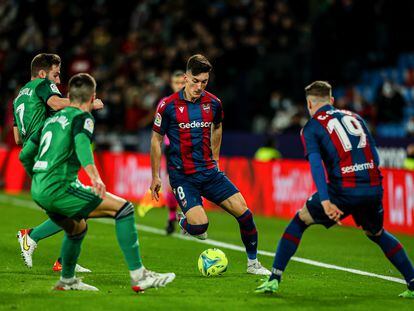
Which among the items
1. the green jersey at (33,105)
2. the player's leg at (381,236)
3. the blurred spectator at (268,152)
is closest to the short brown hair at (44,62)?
the green jersey at (33,105)

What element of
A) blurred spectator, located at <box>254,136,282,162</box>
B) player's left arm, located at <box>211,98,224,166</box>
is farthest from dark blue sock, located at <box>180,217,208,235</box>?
blurred spectator, located at <box>254,136,282,162</box>

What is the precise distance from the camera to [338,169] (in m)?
9.04

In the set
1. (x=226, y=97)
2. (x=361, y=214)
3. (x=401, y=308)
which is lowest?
(x=401, y=308)

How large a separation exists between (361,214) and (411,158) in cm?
1004

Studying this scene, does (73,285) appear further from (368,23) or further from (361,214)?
(368,23)

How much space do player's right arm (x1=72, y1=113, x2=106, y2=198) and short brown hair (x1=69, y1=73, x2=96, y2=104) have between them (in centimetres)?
19

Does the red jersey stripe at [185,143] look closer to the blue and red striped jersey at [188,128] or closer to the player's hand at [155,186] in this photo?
the blue and red striped jersey at [188,128]

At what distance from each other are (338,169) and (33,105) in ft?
11.5

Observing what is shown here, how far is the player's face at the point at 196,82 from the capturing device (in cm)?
1095

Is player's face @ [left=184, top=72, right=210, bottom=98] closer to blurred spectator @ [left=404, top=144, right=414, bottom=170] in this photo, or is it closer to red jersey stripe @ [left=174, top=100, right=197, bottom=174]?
red jersey stripe @ [left=174, top=100, right=197, bottom=174]

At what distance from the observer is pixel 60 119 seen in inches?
345

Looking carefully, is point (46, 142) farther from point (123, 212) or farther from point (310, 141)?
point (310, 141)

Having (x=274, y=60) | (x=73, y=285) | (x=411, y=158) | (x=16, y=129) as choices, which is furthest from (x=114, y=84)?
(x=73, y=285)

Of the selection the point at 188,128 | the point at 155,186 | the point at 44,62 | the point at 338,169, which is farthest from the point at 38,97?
the point at 338,169
